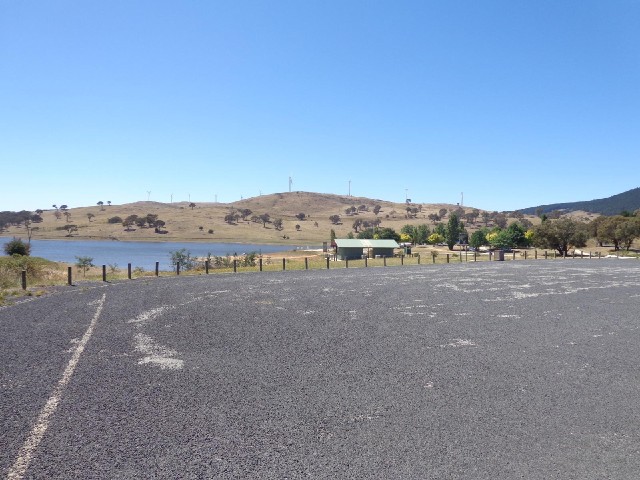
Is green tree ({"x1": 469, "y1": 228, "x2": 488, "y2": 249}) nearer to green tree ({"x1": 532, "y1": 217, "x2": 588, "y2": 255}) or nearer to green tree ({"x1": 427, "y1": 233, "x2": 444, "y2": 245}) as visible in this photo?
green tree ({"x1": 427, "y1": 233, "x2": 444, "y2": 245})

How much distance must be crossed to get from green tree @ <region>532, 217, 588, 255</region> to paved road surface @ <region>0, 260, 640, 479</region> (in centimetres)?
6104

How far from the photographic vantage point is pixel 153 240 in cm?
13388

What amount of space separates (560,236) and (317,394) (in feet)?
237

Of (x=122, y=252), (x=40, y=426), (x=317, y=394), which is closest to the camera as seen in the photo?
(x=40, y=426)

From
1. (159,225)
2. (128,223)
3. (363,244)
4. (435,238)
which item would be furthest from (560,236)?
(128,223)

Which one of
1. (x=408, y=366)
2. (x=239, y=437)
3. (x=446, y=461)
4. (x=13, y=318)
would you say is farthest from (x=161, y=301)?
(x=446, y=461)

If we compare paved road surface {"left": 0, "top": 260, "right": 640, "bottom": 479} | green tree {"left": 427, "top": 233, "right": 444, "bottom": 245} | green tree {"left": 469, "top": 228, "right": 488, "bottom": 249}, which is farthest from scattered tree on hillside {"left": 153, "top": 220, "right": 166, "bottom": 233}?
paved road surface {"left": 0, "top": 260, "right": 640, "bottom": 479}

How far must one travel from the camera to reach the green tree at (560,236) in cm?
7156

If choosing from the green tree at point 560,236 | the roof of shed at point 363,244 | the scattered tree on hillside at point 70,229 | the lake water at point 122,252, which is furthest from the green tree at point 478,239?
the scattered tree on hillside at point 70,229

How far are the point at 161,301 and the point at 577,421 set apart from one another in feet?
48.4

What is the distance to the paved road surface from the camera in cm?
530

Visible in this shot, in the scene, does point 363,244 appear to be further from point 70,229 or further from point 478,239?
point 70,229

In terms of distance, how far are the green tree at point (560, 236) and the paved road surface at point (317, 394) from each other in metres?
61.0

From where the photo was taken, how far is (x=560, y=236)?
71812 millimetres
